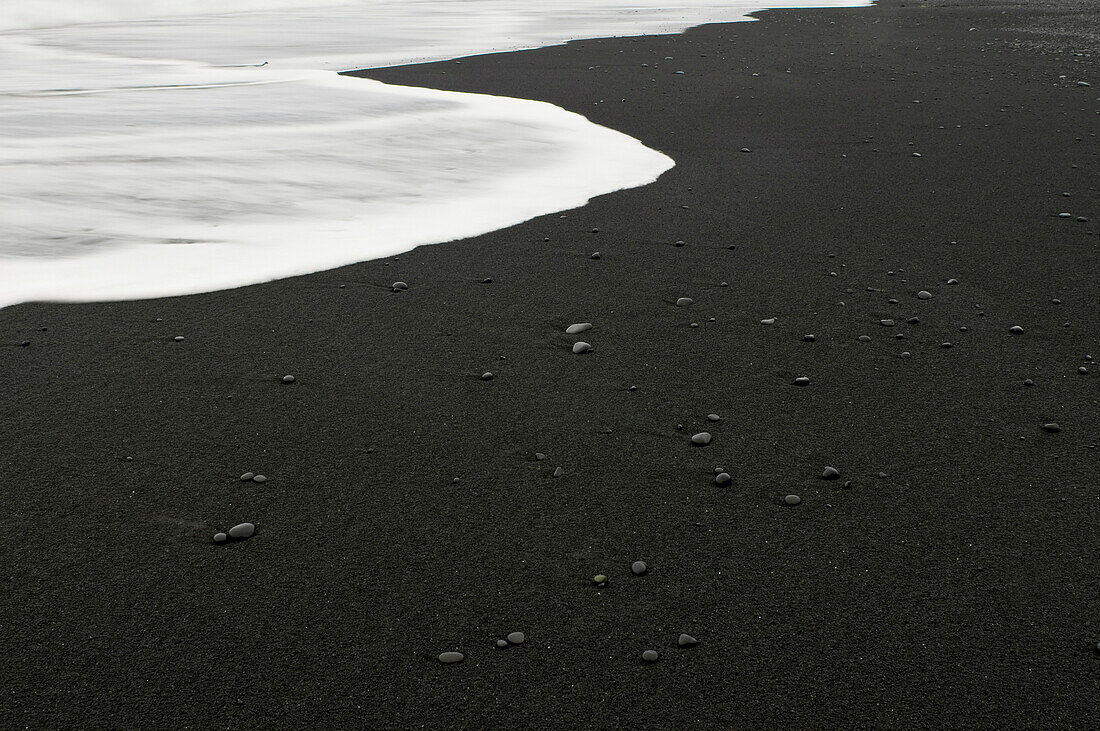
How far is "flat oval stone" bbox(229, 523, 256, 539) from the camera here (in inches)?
102

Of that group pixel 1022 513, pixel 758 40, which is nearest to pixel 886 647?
pixel 1022 513

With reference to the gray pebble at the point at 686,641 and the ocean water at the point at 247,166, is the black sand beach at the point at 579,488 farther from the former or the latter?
the ocean water at the point at 247,166

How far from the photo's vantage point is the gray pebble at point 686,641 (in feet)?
7.21

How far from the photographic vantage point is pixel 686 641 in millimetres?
2201

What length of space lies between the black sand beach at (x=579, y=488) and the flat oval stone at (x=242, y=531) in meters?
0.03

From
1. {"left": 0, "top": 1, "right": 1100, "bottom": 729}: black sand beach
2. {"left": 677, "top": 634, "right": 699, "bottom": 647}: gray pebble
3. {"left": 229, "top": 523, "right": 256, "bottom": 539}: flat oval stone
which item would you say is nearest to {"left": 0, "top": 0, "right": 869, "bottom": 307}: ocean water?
{"left": 0, "top": 1, "right": 1100, "bottom": 729}: black sand beach

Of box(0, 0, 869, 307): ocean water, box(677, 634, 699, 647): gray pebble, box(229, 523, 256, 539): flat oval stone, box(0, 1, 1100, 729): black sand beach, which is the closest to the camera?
box(0, 1, 1100, 729): black sand beach

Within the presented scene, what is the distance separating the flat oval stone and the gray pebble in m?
1.20

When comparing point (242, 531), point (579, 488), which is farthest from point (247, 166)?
point (579, 488)

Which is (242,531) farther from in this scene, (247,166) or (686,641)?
(247,166)

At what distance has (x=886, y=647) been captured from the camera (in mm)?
2184

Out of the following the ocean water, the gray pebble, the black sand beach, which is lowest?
the gray pebble

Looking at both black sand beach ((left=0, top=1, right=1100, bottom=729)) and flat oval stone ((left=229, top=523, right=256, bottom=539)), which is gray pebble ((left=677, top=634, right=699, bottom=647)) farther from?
flat oval stone ((left=229, top=523, right=256, bottom=539))

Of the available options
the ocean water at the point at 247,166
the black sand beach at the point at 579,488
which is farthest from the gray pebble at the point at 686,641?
the ocean water at the point at 247,166
